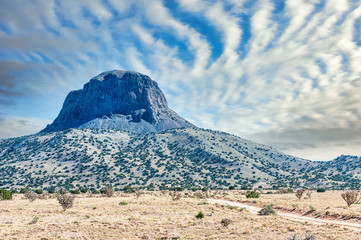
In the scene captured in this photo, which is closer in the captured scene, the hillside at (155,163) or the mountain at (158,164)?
the mountain at (158,164)

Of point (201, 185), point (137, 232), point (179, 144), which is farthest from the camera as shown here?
point (179, 144)

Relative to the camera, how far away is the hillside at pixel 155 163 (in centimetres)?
11906

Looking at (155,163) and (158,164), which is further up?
(155,163)

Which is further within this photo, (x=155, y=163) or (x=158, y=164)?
(x=155, y=163)

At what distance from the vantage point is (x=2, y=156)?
160875 mm

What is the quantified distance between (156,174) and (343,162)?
122432 mm

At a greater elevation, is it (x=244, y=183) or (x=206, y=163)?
(x=206, y=163)

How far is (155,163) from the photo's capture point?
144m

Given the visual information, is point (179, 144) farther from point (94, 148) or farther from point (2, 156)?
point (2, 156)

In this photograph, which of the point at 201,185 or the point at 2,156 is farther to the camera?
the point at 2,156

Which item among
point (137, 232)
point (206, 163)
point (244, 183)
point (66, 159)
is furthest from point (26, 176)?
point (137, 232)

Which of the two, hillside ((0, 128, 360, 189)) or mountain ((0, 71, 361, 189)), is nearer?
mountain ((0, 71, 361, 189))

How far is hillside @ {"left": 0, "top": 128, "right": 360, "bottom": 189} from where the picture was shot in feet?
391

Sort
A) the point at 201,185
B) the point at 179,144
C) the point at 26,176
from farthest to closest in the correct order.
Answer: the point at 179,144 → the point at 26,176 → the point at 201,185
